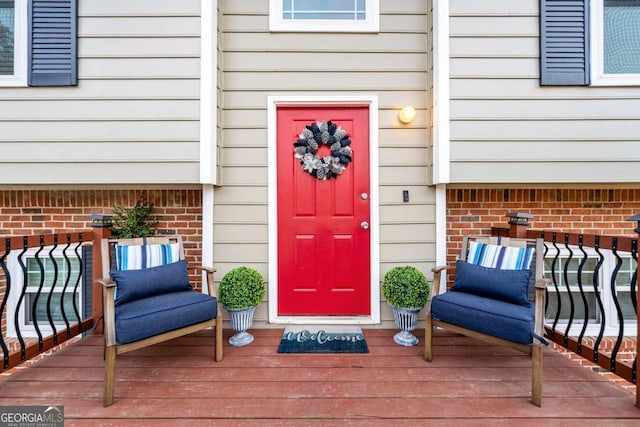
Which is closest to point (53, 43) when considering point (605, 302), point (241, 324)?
point (241, 324)

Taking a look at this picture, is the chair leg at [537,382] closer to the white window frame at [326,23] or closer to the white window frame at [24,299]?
the white window frame at [326,23]

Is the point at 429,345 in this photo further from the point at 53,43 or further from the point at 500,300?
the point at 53,43

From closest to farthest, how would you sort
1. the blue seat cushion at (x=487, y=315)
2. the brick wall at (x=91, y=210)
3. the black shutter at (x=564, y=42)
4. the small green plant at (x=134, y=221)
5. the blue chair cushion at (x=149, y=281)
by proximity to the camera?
1. the blue seat cushion at (x=487, y=315)
2. the blue chair cushion at (x=149, y=281)
3. the black shutter at (x=564, y=42)
4. the small green plant at (x=134, y=221)
5. the brick wall at (x=91, y=210)

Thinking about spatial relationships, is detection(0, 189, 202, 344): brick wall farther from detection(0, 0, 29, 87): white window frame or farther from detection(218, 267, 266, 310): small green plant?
detection(0, 0, 29, 87): white window frame

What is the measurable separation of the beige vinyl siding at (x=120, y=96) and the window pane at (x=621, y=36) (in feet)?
11.1

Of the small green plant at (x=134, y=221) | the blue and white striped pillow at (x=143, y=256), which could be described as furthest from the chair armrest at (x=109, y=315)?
the small green plant at (x=134, y=221)

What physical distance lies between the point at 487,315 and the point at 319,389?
1.09 m

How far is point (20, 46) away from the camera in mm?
2588

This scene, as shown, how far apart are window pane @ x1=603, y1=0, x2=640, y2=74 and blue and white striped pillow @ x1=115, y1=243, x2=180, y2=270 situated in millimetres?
3786

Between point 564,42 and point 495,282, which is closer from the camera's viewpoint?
point 495,282

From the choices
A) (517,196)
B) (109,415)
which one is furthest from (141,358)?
(517,196)

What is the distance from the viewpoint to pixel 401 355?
231 centimetres

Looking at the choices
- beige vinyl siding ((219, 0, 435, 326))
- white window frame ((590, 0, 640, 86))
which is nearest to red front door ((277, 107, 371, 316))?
beige vinyl siding ((219, 0, 435, 326))

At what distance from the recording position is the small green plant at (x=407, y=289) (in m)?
2.51
